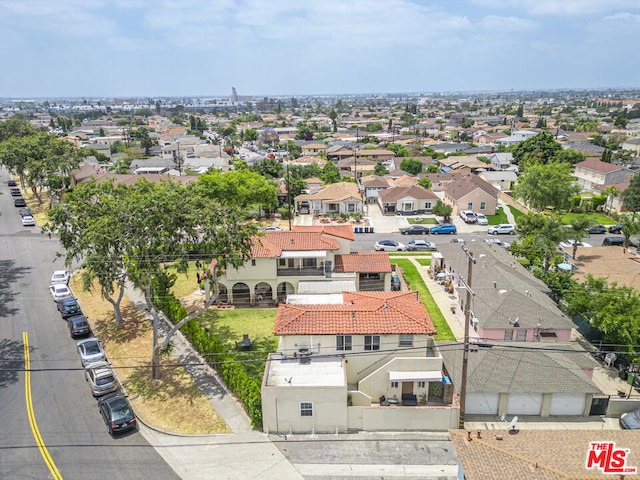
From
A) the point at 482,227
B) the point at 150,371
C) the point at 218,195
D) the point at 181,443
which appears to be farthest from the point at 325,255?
the point at 482,227

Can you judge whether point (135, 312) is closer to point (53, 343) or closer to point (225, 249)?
point (53, 343)

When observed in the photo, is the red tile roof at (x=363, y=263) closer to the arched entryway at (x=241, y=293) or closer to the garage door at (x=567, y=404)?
the arched entryway at (x=241, y=293)

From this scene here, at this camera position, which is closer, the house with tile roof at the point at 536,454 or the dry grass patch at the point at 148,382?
the house with tile roof at the point at 536,454

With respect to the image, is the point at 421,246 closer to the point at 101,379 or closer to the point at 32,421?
the point at 101,379

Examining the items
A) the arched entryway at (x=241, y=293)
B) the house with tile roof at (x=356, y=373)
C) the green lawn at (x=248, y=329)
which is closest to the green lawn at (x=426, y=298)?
the house with tile roof at (x=356, y=373)

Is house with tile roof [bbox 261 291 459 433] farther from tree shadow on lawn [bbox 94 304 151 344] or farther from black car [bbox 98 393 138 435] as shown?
tree shadow on lawn [bbox 94 304 151 344]

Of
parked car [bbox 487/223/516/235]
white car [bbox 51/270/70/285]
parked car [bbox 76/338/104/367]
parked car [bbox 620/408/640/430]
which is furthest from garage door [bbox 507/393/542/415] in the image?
white car [bbox 51/270/70/285]
